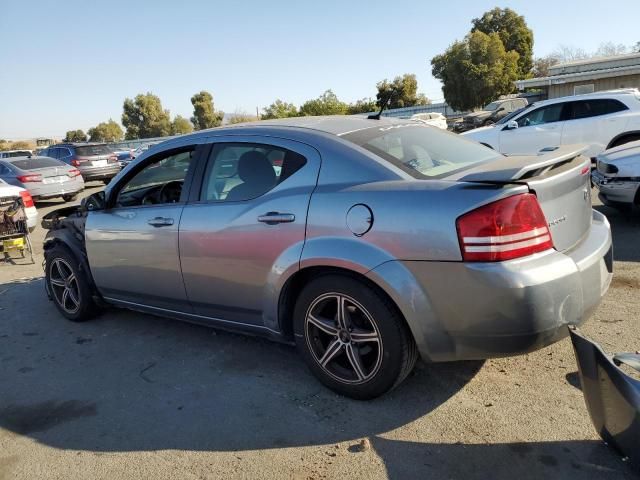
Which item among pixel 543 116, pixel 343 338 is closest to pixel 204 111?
pixel 543 116

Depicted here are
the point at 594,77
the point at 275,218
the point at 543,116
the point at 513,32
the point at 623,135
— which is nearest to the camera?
the point at 275,218

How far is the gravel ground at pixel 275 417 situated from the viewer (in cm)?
251

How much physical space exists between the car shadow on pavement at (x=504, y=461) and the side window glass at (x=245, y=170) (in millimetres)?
1693

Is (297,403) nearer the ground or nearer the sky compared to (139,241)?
nearer the ground

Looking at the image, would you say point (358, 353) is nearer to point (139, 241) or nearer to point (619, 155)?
point (139, 241)

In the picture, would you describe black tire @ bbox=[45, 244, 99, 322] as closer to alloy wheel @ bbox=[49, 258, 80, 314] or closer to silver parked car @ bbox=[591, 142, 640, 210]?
alloy wheel @ bbox=[49, 258, 80, 314]

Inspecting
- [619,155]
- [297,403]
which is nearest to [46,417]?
[297,403]

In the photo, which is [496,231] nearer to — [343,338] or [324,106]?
[343,338]

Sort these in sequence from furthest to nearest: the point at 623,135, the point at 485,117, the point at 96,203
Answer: the point at 485,117 < the point at 623,135 < the point at 96,203

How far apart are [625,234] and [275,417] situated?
509 cm

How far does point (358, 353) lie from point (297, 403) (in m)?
0.50

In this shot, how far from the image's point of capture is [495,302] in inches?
97.8

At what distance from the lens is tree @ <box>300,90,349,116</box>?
4181 centimetres

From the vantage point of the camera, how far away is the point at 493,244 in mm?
2479
